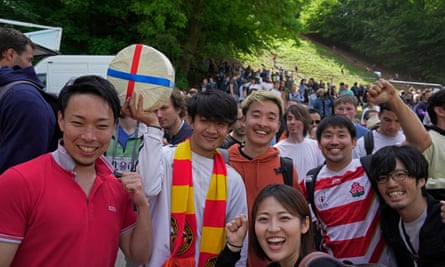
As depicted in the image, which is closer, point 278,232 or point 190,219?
point 278,232

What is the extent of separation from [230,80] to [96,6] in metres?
7.69

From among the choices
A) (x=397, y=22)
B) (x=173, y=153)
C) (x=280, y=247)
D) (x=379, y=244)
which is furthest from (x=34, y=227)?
(x=397, y=22)

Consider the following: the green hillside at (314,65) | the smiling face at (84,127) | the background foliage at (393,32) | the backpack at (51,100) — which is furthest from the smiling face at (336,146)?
the background foliage at (393,32)

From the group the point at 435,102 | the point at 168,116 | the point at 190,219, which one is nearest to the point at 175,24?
the point at 168,116

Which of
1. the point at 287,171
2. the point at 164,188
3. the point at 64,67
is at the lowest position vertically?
the point at 164,188

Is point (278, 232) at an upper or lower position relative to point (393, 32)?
lower

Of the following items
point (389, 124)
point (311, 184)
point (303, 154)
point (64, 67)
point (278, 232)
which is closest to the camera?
point (278, 232)

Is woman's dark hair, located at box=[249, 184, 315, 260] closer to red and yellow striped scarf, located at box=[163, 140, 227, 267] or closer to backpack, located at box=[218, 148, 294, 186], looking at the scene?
red and yellow striped scarf, located at box=[163, 140, 227, 267]

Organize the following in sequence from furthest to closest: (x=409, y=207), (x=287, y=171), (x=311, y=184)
Answer: (x=311, y=184) < (x=287, y=171) < (x=409, y=207)

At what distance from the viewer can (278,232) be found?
7.85ft

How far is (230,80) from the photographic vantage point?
2145cm

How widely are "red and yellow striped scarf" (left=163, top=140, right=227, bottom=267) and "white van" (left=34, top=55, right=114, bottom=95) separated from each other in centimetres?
1213

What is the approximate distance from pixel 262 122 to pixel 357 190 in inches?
33.6

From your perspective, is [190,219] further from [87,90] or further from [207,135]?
[87,90]
